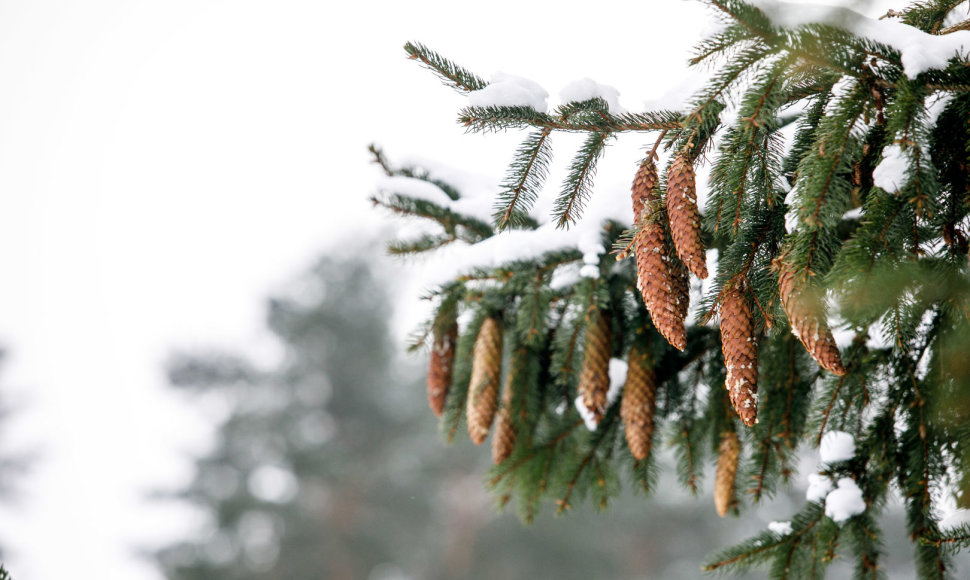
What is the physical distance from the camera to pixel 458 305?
1.74 m

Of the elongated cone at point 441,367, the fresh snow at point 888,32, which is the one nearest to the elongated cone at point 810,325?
the fresh snow at point 888,32

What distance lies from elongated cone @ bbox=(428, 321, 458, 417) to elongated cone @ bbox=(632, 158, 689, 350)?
36.2 inches

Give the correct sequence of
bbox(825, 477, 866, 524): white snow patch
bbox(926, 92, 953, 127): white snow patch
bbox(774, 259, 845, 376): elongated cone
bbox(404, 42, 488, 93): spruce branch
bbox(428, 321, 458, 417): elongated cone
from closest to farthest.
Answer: bbox(774, 259, 845, 376): elongated cone → bbox(926, 92, 953, 127): white snow patch → bbox(404, 42, 488, 93): spruce branch → bbox(825, 477, 866, 524): white snow patch → bbox(428, 321, 458, 417): elongated cone

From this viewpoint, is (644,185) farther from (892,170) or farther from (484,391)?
(484,391)

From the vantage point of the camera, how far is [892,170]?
2.82 ft

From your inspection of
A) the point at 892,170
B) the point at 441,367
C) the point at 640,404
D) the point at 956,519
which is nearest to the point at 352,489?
the point at 441,367

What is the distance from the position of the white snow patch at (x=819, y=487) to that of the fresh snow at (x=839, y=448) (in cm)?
4

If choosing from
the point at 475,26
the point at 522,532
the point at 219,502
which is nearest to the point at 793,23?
the point at 219,502

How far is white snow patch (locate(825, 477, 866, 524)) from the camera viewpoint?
127 cm

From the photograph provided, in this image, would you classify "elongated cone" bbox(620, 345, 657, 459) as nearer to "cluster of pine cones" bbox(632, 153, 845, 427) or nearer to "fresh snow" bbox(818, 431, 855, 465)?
"fresh snow" bbox(818, 431, 855, 465)

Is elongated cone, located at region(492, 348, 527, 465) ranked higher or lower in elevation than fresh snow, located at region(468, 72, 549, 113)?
lower

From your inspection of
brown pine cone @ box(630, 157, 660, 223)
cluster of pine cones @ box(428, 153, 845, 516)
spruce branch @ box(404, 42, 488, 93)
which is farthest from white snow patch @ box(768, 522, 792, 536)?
spruce branch @ box(404, 42, 488, 93)

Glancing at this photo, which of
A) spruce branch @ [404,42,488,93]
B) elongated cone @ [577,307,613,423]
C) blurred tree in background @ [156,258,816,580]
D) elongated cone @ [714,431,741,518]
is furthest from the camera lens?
blurred tree in background @ [156,258,816,580]

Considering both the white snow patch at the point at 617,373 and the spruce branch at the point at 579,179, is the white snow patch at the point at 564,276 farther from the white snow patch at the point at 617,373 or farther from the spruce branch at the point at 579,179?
the spruce branch at the point at 579,179
